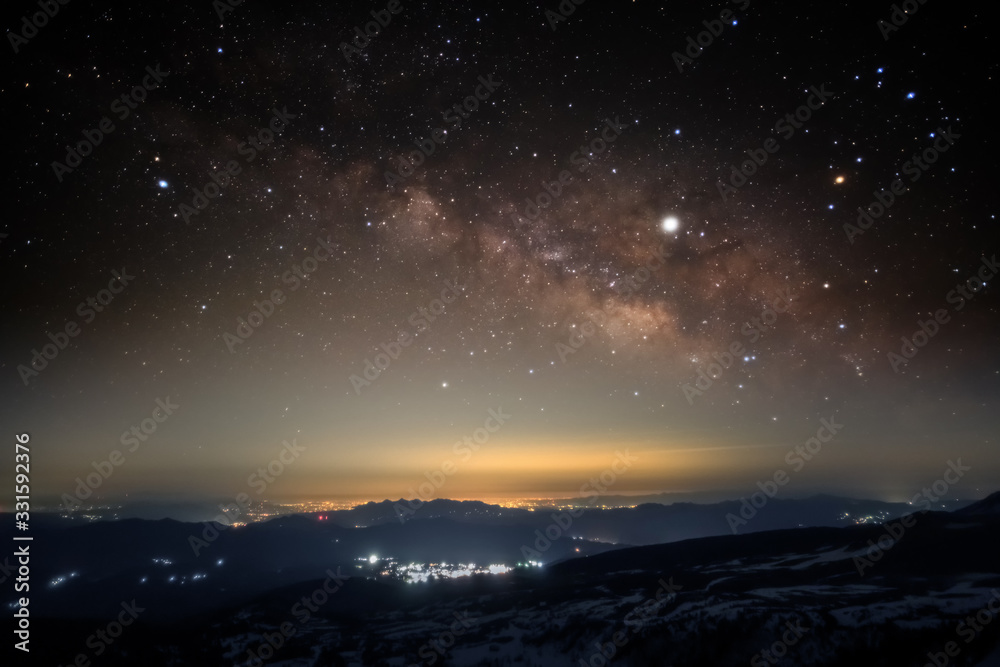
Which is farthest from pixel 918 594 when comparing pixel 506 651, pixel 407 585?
pixel 407 585

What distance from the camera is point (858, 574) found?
62.6 metres

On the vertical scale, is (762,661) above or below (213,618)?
above

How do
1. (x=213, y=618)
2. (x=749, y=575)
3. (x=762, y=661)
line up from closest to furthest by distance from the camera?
(x=762, y=661)
(x=749, y=575)
(x=213, y=618)

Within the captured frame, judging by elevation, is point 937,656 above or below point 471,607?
above

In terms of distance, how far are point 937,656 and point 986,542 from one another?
1705 inches

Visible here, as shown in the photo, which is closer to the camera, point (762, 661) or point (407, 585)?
point (762, 661)

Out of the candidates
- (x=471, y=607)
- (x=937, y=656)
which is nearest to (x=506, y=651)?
(x=471, y=607)

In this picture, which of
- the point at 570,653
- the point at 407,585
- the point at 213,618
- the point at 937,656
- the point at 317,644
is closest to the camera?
the point at 937,656

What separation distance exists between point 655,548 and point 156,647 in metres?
91.9

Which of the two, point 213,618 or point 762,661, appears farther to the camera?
point 213,618

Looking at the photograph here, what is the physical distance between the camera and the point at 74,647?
64.5 meters

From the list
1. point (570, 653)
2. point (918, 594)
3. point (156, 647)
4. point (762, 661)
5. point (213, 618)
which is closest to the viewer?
point (762, 661)

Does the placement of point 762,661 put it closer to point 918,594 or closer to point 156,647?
point 918,594

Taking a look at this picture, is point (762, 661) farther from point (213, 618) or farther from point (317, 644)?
point (213, 618)
